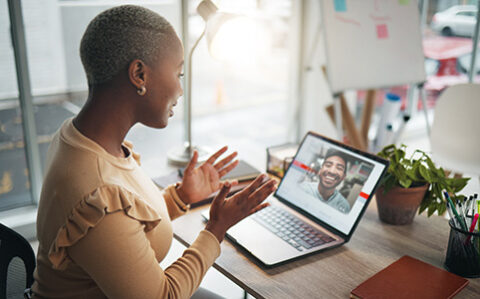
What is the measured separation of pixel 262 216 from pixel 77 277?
0.60 meters

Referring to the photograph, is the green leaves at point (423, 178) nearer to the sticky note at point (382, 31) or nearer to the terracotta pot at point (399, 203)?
the terracotta pot at point (399, 203)

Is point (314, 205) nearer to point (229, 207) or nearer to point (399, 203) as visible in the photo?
point (399, 203)

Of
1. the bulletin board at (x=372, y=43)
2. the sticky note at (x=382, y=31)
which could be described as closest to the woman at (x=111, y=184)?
the bulletin board at (x=372, y=43)

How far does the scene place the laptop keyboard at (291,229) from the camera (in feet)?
4.11

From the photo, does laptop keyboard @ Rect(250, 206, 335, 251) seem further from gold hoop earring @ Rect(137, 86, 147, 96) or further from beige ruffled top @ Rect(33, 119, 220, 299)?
gold hoop earring @ Rect(137, 86, 147, 96)

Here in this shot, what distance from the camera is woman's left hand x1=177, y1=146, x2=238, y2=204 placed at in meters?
1.38

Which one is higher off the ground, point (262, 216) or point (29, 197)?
point (262, 216)

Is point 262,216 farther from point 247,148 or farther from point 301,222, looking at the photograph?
point 247,148

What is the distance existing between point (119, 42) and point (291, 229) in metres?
0.72

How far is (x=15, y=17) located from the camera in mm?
2252

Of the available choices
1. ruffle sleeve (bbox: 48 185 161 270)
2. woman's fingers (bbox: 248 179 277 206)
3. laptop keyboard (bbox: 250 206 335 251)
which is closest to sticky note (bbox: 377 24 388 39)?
laptop keyboard (bbox: 250 206 335 251)

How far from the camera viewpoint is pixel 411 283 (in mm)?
1070

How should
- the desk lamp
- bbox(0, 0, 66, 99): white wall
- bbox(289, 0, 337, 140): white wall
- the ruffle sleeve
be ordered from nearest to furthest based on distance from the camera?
the ruffle sleeve, the desk lamp, bbox(0, 0, 66, 99): white wall, bbox(289, 0, 337, 140): white wall

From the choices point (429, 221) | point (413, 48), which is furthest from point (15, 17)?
point (413, 48)
